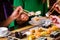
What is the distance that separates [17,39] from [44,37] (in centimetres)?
18

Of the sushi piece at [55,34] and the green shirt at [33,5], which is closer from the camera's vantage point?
the sushi piece at [55,34]

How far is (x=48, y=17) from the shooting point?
1.66m

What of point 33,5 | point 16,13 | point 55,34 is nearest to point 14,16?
point 16,13

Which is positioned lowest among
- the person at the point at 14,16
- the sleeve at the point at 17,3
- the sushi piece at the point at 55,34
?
the sushi piece at the point at 55,34

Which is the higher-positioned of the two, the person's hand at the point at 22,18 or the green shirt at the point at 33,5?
the green shirt at the point at 33,5

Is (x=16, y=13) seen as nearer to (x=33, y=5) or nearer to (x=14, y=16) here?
(x=14, y=16)

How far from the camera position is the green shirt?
146cm

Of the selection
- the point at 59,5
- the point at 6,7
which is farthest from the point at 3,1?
the point at 59,5

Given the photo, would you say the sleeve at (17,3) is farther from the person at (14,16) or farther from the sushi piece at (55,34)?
the sushi piece at (55,34)

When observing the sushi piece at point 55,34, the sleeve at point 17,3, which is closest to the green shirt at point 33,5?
the sleeve at point 17,3

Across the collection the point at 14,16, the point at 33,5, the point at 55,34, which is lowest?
the point at 55,34

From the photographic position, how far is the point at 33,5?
1566 mm

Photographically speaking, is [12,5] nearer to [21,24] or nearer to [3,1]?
[3,1]

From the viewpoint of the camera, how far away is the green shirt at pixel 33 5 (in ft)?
4.80
